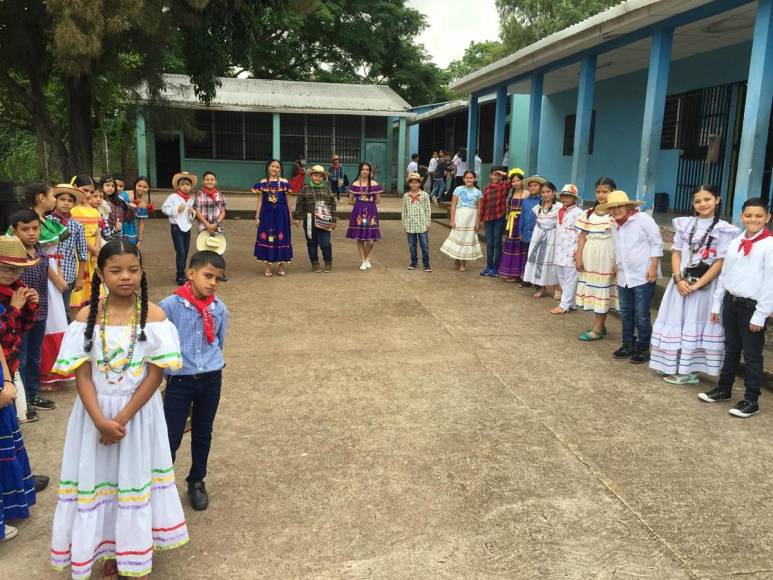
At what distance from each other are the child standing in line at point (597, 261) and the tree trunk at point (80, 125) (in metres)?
8.91

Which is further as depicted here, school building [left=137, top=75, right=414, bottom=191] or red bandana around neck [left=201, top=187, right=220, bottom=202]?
school building [left=137, top=75, right=414, bottom=191]

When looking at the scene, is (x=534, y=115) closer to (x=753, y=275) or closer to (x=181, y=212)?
(x=181, y=212)

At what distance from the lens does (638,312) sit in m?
5.64

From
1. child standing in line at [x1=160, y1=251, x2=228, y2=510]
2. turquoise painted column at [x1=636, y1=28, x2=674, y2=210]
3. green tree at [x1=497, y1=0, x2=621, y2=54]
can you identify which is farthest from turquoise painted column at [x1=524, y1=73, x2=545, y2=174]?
green tree at [x1=497, y1=0, x2=621, y2=54]

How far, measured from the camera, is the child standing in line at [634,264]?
549cm

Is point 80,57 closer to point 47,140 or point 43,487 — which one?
point 47,140

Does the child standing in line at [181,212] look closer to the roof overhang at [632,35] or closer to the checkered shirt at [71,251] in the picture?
the checkered shirt at [71,251]

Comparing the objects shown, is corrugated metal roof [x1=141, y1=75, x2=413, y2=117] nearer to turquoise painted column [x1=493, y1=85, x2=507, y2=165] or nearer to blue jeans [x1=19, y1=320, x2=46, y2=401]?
turquoise painted column [x1=493, y1=85, x2=507, y2=165]

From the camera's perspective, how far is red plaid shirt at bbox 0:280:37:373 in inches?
124

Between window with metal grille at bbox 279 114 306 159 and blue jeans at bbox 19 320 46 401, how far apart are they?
1738 cm

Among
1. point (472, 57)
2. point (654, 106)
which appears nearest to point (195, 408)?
point (654, 106)

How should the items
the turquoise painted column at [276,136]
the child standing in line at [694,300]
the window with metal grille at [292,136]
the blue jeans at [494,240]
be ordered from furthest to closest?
the window with metal grille at [292,136] < the turquoise painted column at [276,136] < the blue jeans at [494,240] < the child standing in line at [694,300]

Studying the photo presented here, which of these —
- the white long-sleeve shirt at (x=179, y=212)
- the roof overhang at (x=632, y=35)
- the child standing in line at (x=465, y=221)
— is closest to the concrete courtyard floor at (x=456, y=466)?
the white long-sleeve shirt at (x=179, y=212)

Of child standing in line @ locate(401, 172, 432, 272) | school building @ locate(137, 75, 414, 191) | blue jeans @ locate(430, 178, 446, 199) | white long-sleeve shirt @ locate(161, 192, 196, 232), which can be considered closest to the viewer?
white long-sleeve shirt @ locate(161, 192, 196, 232)
